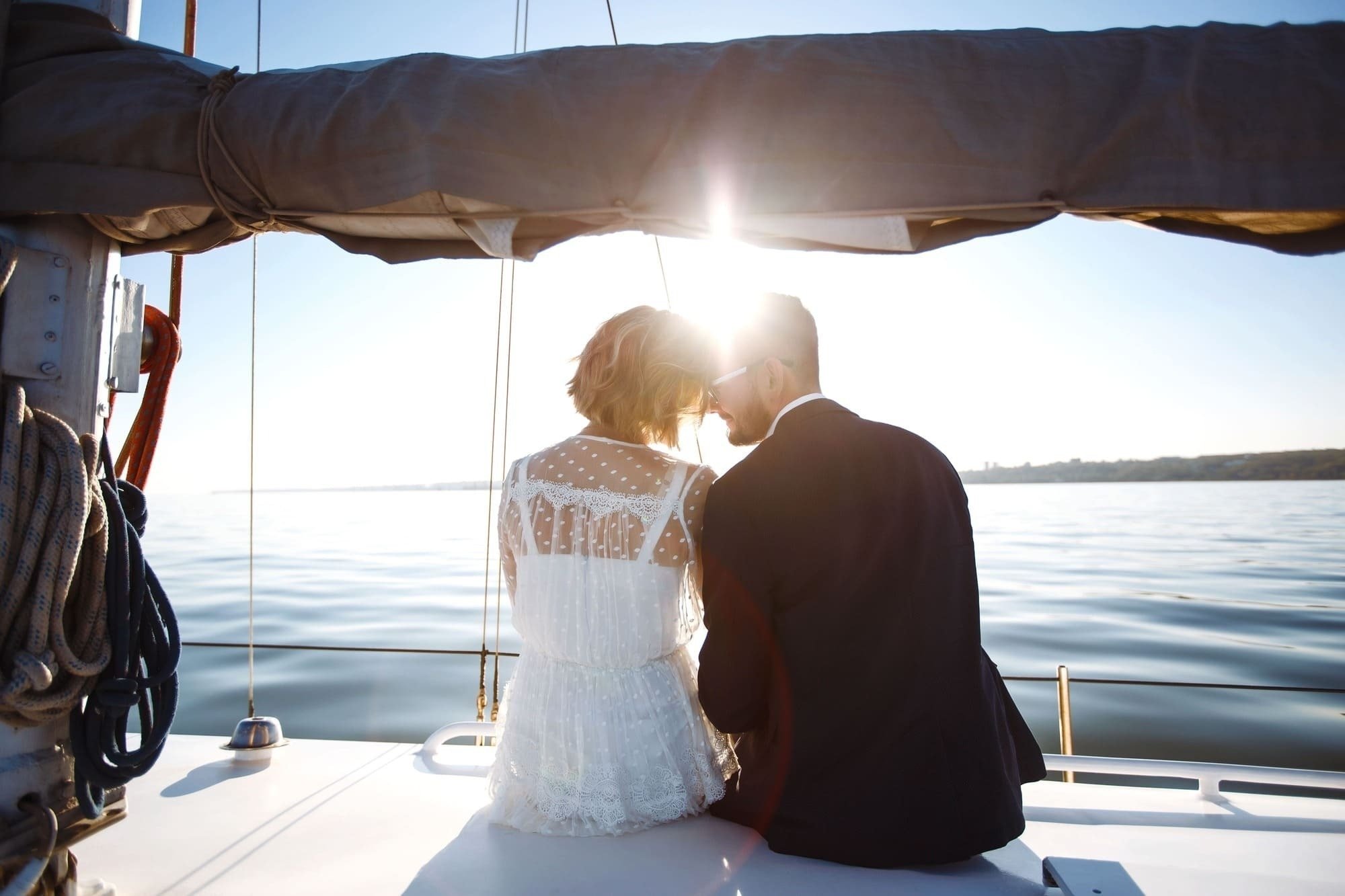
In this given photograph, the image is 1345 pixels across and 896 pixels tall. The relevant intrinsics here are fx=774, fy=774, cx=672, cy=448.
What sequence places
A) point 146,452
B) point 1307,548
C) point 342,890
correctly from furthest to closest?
point 1307,548 → point 146,452 → point 342,890

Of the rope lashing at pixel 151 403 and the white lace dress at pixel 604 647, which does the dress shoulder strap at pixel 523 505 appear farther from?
the rope lashing at pixel 151 403

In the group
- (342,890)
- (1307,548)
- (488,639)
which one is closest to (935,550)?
(342,890)

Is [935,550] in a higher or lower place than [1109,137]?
lower

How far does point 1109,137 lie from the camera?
3.69 ft

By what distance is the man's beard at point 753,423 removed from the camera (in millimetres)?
1520

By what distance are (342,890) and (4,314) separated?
1.05 meters

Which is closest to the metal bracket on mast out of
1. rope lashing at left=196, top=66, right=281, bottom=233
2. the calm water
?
rope lashing at left=196, top=66, right=281, bottom=233

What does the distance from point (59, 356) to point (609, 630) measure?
40.3 inches

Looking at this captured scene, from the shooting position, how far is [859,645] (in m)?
1.31

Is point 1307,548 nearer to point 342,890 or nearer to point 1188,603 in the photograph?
point 1188,603

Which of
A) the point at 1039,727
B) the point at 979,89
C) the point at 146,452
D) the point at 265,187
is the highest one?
the point at 979,89

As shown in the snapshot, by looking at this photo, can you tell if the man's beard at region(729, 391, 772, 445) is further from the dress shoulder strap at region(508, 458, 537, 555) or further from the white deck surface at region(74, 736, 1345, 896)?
the white deck surface at region(74, 736, 1345, 896)

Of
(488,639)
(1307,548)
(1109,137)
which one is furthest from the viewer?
(1307,548)

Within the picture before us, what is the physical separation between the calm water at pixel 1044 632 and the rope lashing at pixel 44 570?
11.5ft
